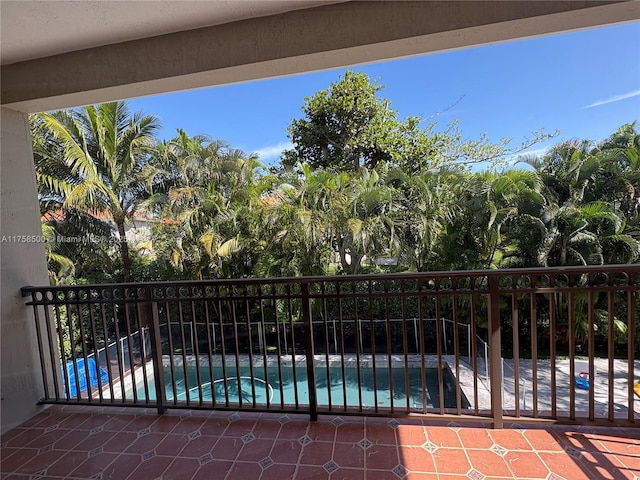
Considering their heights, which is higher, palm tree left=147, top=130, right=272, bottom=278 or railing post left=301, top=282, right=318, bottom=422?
palm tree left=147, top=130, right=272, bottom=278

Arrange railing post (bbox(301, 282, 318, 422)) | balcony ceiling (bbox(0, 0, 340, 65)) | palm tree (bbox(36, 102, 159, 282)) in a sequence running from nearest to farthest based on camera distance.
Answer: balcony ceiling (bbox(0, 0, 340, 65)) < railing post (bbox(301, 282, 318, 422)) < palm tree (bbox(36, 102, 159, 282))

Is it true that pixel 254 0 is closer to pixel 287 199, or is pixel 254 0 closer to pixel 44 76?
pixel 44 76

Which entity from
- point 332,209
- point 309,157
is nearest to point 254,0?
point 332,209

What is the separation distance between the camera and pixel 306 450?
1688 mm

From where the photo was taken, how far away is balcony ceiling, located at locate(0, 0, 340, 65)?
4.91 ft

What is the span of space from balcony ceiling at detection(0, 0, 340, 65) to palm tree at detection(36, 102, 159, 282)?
18.1 ft

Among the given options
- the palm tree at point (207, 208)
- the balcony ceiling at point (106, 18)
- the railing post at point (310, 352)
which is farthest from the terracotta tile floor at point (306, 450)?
the palm tree at point (207, 208)

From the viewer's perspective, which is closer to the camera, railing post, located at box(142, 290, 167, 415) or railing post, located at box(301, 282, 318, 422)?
railing post, located at box(301, 282, 318, 422)

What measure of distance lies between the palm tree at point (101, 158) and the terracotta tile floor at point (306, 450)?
589 cm

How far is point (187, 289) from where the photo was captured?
2.02 m

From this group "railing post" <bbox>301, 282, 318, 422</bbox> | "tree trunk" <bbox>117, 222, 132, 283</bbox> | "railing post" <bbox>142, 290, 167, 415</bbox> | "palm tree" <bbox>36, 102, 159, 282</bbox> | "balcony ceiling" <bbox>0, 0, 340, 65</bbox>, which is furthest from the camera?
"tree trunk" <bbox>117, 222, 132, 283</bbox>

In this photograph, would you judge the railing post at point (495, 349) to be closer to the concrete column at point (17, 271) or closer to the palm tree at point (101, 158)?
the concrete column at point (17, 271)

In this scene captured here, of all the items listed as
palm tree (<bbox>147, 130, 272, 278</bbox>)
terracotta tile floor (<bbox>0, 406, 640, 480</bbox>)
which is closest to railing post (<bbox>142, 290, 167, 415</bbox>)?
terracotta tile floor (<bbox>0, 406, 640, 480</bbox>)

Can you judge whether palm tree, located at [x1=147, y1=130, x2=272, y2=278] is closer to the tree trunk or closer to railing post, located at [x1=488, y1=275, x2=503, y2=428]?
the tree trunk
